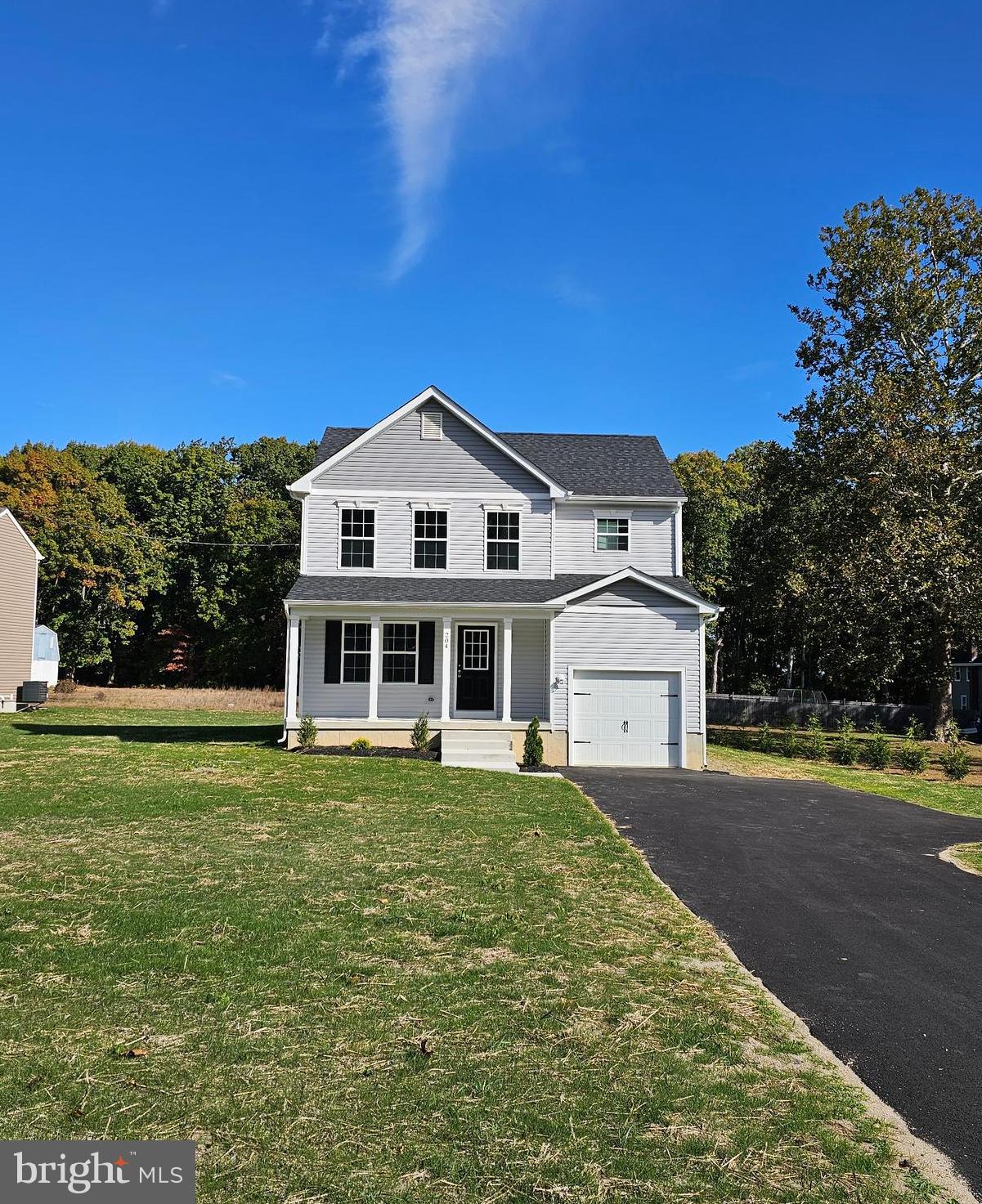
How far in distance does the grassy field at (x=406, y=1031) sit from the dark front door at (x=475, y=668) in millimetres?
12142

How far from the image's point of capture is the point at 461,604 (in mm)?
21031

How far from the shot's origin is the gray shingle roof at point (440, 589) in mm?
21359

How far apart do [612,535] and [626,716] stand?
A: 16.6 ft

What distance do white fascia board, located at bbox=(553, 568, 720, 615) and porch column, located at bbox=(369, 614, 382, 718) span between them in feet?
14.7

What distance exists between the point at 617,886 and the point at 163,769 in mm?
10646

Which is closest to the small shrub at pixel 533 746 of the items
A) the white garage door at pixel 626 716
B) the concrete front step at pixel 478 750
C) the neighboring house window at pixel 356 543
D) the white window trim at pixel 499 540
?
the concrete front step at pixel 478 750

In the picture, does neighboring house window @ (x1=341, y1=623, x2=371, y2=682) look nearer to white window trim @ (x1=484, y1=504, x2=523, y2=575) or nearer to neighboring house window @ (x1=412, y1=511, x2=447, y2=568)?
neighboring house window @ (x1=412, y1=511, x2=447, y2=568)

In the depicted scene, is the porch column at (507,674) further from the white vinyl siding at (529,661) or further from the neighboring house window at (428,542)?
the neighboring house window at (428,542)

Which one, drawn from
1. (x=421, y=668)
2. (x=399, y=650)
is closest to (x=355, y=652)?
(x=399, y=650)

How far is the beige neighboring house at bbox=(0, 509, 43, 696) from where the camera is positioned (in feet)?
113

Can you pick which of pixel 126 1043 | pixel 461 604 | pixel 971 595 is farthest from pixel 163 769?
pixel 971 595

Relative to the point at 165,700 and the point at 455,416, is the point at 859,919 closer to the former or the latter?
the point at 455,416

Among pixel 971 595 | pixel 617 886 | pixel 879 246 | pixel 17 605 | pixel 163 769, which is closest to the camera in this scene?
pixel 617 886

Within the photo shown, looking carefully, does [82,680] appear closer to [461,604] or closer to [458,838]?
[461,604]
